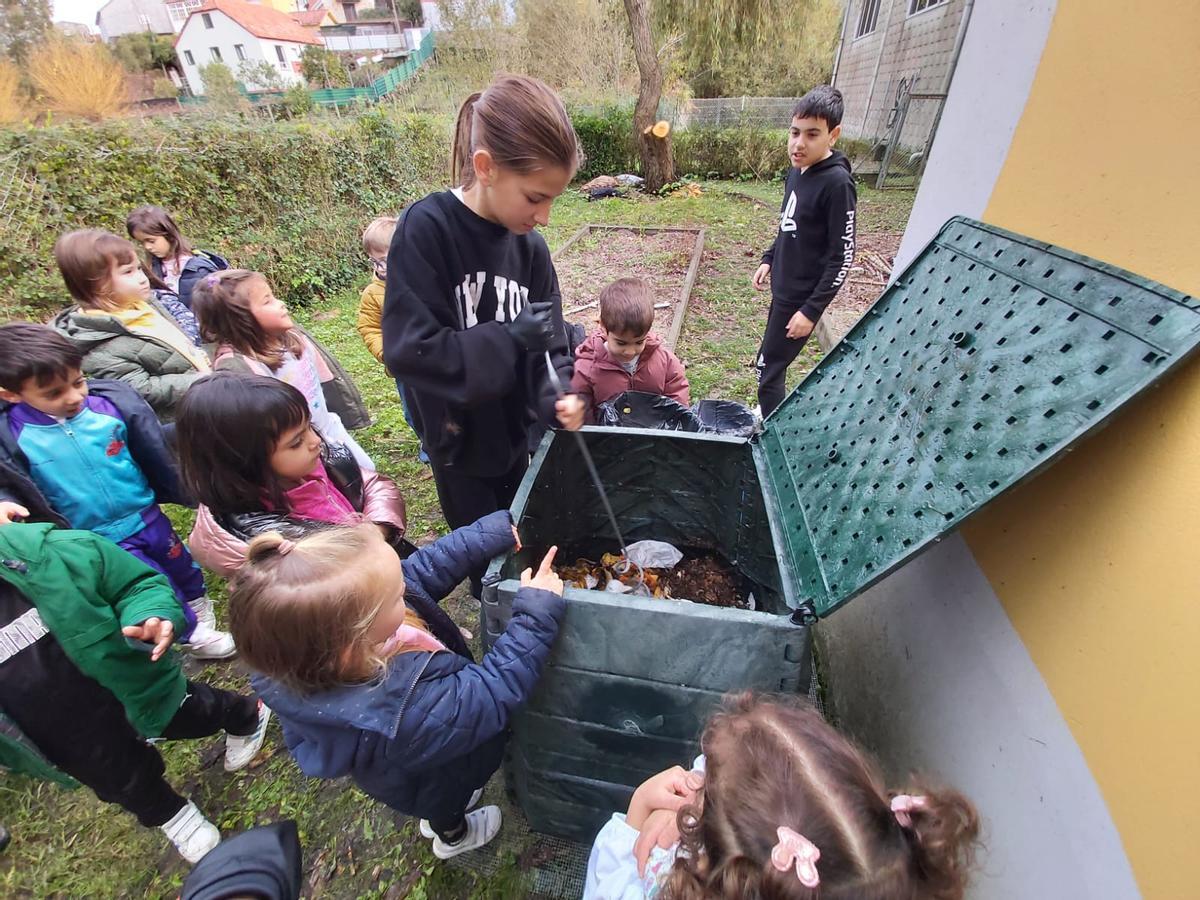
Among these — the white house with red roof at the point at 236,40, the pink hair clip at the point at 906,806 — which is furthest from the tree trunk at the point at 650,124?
the white house with red roof at the point at 236,40

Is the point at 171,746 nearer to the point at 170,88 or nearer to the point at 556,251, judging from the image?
the point at 556,251

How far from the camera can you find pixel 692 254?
769 cm

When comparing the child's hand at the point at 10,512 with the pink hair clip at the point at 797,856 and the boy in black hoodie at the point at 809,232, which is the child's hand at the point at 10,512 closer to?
the pink hair clip at the point at 797,856

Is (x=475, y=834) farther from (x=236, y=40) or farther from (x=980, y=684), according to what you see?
(x=236, y=40)

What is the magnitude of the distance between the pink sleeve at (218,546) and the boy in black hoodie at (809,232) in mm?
2888

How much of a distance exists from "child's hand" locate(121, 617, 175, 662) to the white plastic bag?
1.54 m

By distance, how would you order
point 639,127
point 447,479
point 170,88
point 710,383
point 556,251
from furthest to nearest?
point 170,88
point 639,127
point 556,251
point 710,383
point 447,479

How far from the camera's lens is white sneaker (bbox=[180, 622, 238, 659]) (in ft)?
8.39

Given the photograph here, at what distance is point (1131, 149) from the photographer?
3.39 ft

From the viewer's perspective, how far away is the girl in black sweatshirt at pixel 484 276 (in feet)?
4.60

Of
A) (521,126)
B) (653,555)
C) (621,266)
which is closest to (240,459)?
(521,126)

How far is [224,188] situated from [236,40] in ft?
136

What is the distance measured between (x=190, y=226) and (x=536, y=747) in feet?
23.7

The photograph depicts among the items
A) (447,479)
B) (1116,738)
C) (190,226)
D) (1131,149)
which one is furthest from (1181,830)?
(190,226)
